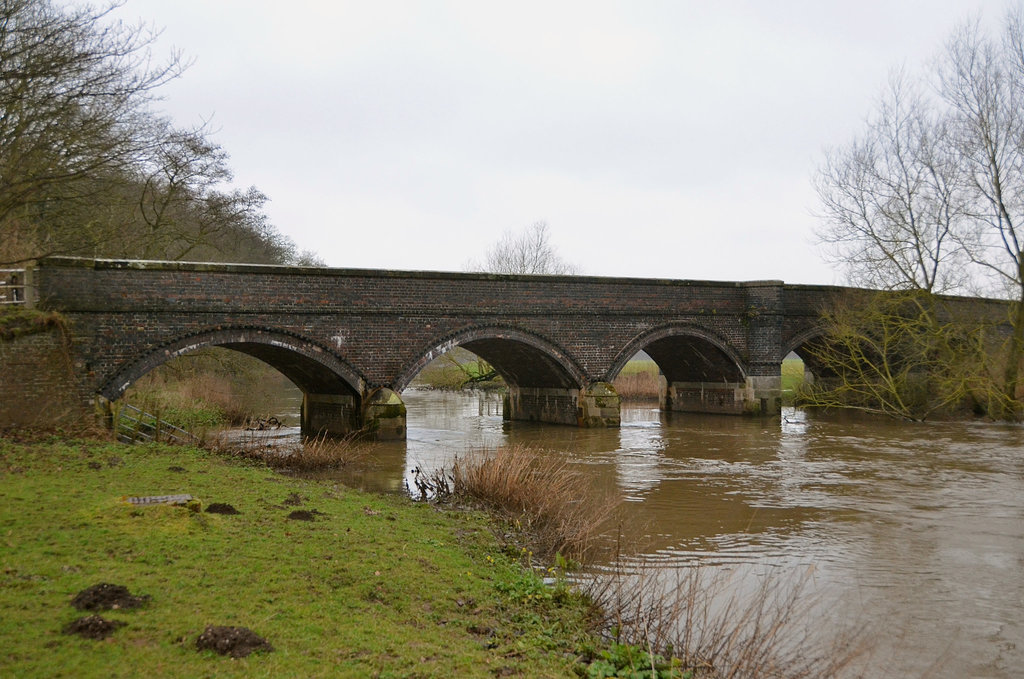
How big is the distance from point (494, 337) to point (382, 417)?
381 cm

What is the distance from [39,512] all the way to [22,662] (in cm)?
380

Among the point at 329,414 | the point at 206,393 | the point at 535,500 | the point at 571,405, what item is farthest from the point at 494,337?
the point at 535,500

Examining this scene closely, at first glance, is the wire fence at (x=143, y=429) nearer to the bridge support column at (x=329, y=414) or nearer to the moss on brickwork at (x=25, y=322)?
the moss on brickwork at (x=25, y=322)

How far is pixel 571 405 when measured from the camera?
78.6ft

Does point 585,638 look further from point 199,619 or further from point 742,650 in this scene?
point 199,619

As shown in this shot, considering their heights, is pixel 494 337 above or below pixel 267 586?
above

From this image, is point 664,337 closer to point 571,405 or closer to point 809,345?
point 571,405

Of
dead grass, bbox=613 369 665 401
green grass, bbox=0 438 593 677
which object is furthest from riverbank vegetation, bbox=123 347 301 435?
dead grass, bbox=613 369 665 401

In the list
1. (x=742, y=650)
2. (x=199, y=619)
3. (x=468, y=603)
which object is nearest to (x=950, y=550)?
(x=742, y=650)

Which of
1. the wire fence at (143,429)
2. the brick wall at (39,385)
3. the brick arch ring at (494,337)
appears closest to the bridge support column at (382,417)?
the brick arch ring at (494,337)

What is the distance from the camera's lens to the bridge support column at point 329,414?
19.9 meters

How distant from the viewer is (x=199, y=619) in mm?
5805

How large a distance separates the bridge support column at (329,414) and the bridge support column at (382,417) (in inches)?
19.2

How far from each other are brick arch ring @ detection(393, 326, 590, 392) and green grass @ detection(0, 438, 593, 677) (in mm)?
9669
